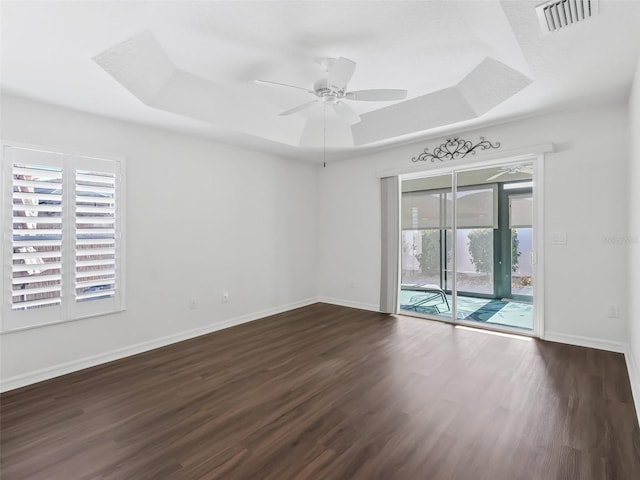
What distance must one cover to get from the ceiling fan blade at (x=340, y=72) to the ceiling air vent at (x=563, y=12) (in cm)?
116

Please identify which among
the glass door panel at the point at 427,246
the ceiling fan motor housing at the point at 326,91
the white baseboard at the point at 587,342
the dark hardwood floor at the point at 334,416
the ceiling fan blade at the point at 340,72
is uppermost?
the ceiling fan motor housing at the point at 326,91

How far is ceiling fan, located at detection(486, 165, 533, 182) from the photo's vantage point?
3.96 metres

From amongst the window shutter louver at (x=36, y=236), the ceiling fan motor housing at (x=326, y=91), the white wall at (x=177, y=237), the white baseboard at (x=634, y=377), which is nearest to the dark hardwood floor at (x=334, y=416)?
the white baseboard at (x=634, y=377)

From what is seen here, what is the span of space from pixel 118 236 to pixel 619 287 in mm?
5143

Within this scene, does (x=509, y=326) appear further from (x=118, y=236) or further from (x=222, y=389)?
(x=118, y=236)

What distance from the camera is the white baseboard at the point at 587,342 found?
3.26 metres

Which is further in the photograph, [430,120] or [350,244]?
[350,244]

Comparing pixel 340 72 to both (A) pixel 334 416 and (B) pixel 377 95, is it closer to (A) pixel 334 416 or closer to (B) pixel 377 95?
(B) pixel 377 95

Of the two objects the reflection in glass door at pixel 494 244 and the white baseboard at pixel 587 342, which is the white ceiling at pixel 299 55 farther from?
the white baseboard at pixel 587 342

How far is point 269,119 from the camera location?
407cm

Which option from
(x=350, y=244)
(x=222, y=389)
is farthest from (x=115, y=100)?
(x=350, y=244)

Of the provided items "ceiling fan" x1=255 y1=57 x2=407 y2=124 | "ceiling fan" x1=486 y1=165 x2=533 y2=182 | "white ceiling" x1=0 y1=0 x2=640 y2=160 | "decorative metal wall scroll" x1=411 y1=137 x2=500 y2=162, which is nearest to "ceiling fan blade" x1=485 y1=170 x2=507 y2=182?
"ceiling fan" x1=486 y1=165 x2=533 y2=182

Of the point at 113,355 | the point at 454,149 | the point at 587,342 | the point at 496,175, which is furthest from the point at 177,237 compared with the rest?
the point at 587,342

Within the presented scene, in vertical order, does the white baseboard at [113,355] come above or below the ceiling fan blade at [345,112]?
below
